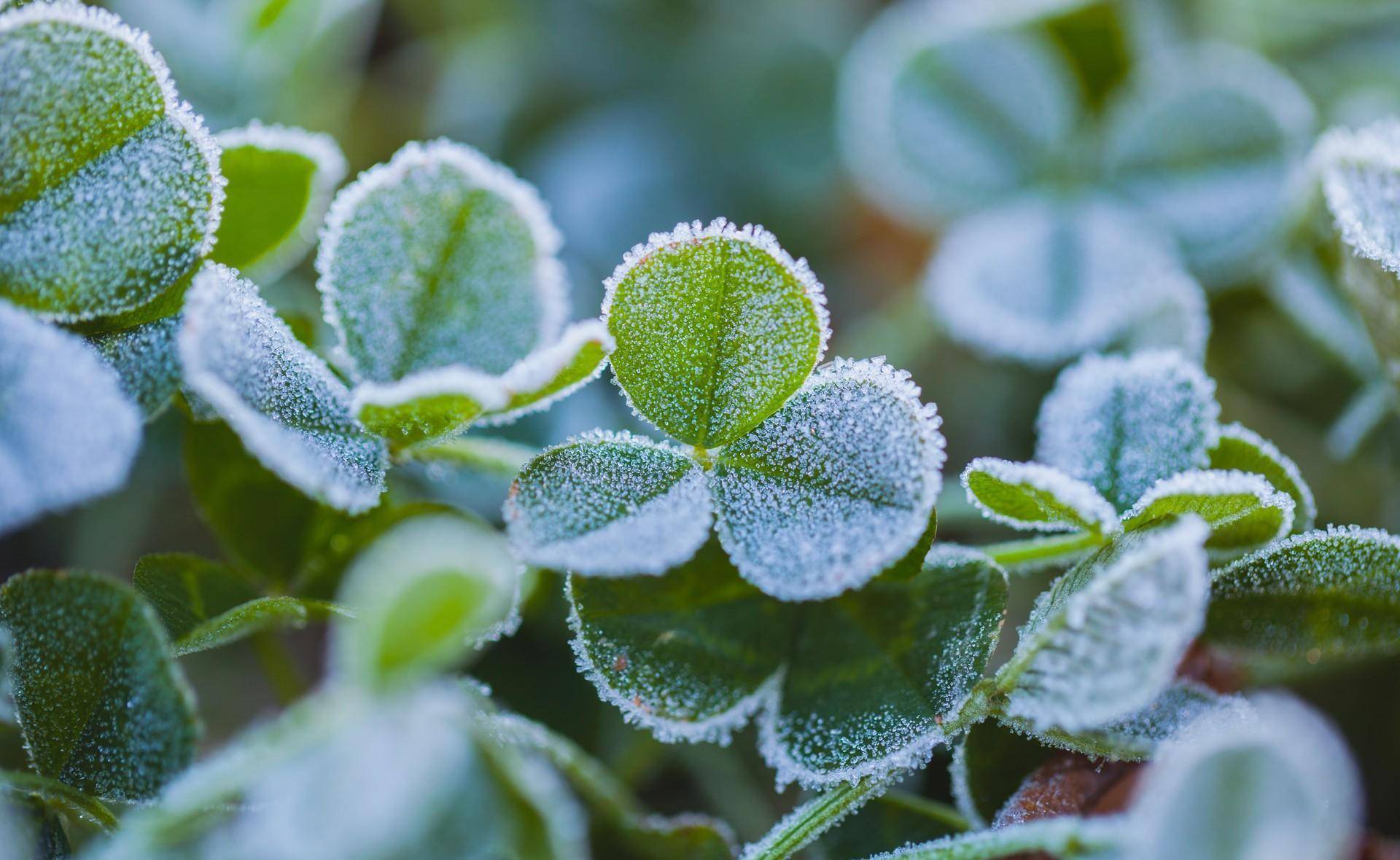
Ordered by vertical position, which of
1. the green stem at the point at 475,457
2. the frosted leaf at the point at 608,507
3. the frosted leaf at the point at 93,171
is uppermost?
the frosted leaf at the point at 93,171

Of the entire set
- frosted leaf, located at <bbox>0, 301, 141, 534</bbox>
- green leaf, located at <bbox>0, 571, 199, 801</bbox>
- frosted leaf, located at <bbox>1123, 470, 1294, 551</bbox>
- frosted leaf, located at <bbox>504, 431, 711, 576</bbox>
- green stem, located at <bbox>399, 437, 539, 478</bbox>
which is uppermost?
frosted leaf, located at <bbox>0, 301, 141, 534</bbox>

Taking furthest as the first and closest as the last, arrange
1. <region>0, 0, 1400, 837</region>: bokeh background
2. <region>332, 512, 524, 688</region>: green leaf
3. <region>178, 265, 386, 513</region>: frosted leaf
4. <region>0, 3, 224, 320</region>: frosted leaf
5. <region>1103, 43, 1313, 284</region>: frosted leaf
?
<region>1103, 43, 1313, 284</region>: frosted leaf → <region>0, 0, 1400, 837</region>: bokeh background → <region>0, 3, 224, 320</region>: frosted leaf → <region>178, 265, 386, 513</region>: frosted leaf → <region>332, 512, 524, 688</region>: green leaf

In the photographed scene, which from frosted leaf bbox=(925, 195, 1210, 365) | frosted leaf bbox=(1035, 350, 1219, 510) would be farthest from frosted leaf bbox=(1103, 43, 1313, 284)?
frosted leaf bbox=(1035, 350, 1219, 510)


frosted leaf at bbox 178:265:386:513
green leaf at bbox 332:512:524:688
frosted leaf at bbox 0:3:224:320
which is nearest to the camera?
green leaf at bbox 332:512:524:688

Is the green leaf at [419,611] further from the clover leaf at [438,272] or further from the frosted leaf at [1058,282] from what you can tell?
the frosted leaf at [1058,282]

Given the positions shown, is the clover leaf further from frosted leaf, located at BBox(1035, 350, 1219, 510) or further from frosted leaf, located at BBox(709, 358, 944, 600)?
frosted leaf, located at BBox(1035, 350, 1219, 510)

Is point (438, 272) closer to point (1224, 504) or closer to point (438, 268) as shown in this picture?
point (438, 268)

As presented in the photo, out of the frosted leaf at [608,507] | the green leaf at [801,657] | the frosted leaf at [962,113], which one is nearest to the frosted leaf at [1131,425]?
the green leaf at [801,657]
